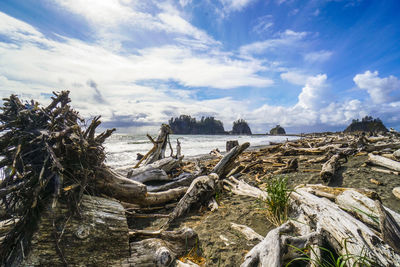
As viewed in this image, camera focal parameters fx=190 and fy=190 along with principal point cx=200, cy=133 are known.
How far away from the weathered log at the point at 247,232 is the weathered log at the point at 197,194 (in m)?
1.20

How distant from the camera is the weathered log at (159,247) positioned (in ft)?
7.74

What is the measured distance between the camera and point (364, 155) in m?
8.93

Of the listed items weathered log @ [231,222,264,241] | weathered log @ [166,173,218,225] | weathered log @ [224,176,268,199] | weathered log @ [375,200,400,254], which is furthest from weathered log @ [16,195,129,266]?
weathered log @ [224,176,268,199]

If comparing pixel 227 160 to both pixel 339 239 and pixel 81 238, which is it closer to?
pixel 339 239

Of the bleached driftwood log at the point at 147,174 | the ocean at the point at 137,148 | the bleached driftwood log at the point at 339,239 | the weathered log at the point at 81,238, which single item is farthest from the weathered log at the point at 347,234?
the bleached driftwood log at the point at 147,174

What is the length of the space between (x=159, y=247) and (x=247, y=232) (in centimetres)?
148

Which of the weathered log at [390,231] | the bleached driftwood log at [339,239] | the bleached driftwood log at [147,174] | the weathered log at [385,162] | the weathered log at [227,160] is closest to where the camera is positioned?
the bleached driftwood log at [339,239]

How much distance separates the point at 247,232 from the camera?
124 inches

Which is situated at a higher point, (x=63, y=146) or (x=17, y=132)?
(x=17, y=132)

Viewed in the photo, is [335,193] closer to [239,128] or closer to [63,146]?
[63,146]

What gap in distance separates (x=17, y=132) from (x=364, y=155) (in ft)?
39.4

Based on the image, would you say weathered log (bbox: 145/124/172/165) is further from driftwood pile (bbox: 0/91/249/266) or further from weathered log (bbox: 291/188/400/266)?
weathered log (bbox: 291/188/400/266)

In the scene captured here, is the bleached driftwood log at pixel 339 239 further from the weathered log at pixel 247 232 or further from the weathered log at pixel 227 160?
the weathered log at pixel 227 160

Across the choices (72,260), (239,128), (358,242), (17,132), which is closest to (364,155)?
(358,242)
